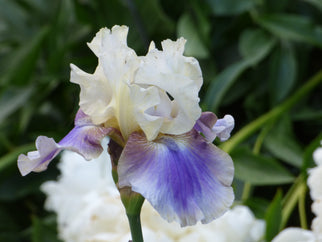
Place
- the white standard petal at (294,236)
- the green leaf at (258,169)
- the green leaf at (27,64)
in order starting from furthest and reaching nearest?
the green leaf at (27,64) < the green leaf at (258,169) < the white standard petal at (294,236)

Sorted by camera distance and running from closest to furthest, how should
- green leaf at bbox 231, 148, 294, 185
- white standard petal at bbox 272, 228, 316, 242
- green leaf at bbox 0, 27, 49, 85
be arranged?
white standard petal at bbox 272, 228, 316, 242 < green leaf at bbox 231, 148, 294, 185 < green leaf at bbox 0, 27, 49, 85

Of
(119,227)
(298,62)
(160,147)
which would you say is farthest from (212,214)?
(298,62)

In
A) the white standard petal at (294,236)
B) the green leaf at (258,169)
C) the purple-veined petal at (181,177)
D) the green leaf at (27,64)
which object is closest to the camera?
the purple-veined petal at (181,177)

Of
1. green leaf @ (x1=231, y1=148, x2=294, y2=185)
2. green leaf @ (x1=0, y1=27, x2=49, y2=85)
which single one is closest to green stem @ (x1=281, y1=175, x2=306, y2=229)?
green leaf @ (x1=231, y1=148, x2=294, y2=185)

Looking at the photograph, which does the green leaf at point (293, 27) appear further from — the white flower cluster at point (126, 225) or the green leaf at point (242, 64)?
the white flower cluster at point (126, 225)

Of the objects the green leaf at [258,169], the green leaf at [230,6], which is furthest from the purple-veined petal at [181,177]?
the green leaf at [230,6]

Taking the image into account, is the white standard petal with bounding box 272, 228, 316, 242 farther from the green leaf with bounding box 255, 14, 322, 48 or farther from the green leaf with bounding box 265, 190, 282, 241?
the green leaf with bounding box 255, 14, 322, 48

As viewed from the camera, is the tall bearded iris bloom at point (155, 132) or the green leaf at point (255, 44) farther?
the green leaf at point (255, 44)
